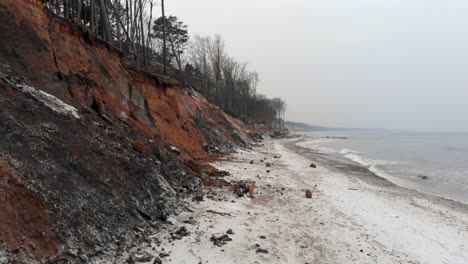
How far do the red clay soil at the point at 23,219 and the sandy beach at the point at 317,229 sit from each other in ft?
6.63

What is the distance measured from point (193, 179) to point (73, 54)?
239 inches

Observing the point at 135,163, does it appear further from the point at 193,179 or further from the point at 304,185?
the point at 304,185

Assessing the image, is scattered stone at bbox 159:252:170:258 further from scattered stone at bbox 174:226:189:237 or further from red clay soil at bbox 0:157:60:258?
red clay soil at bbox 0:157:60:258

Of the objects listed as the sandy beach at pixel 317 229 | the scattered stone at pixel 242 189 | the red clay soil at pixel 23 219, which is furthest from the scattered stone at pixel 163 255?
the scattered stone at pixel 242 189

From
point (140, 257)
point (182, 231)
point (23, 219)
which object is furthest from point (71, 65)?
point (140, 257)

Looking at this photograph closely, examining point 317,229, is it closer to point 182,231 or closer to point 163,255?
point 182,231

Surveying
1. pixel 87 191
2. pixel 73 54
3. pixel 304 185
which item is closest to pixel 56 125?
pixel 87 191

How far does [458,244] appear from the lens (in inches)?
343

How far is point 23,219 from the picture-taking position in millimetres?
5000

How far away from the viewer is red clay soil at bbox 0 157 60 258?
4.68 meters

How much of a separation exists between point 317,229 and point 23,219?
6644mm

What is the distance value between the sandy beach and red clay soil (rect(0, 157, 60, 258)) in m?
2.02

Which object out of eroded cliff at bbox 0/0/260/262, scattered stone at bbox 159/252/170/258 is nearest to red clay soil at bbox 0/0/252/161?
eroded cliff at bbox 0/0/260/262

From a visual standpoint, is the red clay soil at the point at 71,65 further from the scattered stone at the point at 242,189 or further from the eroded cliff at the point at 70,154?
the scattered stone at the point at 242,189
